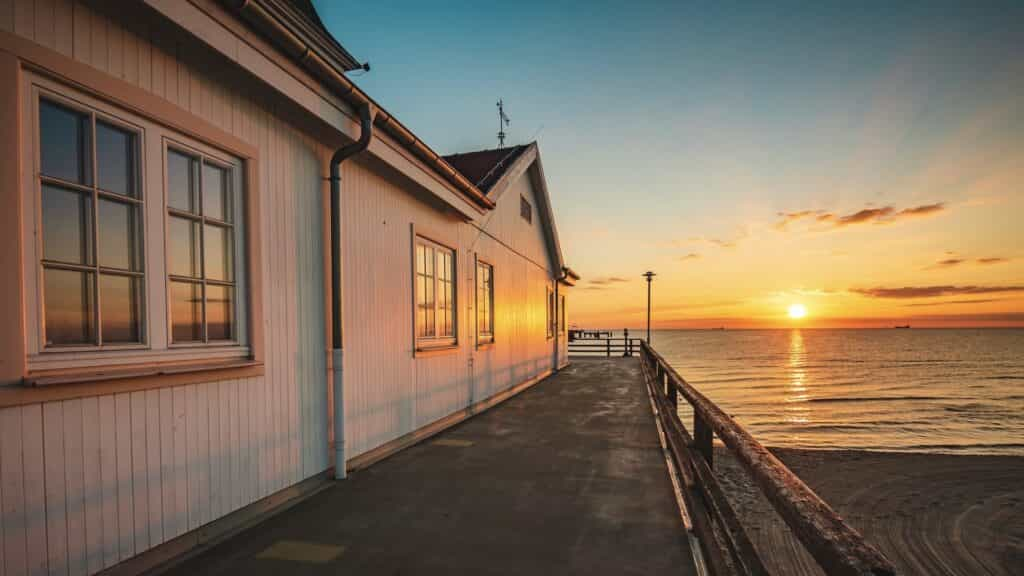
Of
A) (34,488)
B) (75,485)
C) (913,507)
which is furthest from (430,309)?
(913,507)

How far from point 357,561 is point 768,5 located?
9.66m

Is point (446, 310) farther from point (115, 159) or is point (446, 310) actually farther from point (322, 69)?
point (115, 159)

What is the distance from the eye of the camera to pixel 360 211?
4719 millimetres

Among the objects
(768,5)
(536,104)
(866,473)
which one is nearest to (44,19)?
(768,5)

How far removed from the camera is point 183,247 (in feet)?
9.25

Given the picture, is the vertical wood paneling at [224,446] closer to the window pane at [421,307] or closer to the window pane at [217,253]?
the window pane at [217,253]

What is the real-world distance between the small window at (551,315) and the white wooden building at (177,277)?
10.6m

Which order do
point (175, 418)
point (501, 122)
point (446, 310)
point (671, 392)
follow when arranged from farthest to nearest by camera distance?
point (501, 122) < point (446, 310) < point (671, 392) < point (175, 418)

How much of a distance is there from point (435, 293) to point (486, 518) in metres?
3.70

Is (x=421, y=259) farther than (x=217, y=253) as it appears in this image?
Yes

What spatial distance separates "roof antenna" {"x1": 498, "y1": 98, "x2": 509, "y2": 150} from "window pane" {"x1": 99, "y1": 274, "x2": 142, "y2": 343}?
35.9 ft

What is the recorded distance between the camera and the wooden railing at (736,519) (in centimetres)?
108

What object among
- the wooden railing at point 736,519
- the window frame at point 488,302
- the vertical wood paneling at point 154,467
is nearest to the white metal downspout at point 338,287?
the vertical wood paneling at point 154,467

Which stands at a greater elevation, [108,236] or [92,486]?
[108,236]
